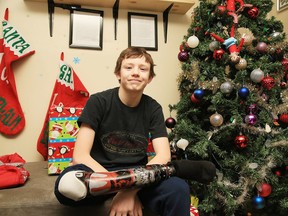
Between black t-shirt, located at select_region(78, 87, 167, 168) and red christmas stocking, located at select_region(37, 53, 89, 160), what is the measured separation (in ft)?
1.69

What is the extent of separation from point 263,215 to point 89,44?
153cm

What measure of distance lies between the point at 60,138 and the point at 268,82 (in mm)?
1104

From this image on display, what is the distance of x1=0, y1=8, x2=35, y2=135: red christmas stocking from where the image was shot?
151cm

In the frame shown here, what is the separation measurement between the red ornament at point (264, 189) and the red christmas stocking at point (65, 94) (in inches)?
42.3

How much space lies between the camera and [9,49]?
4.96 feet

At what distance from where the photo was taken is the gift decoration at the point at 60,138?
1.28 meters

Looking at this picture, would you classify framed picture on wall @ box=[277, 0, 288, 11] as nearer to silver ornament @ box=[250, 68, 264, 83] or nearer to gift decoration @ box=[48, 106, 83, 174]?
silver ornament @ box=[250, 68, 264, 83]

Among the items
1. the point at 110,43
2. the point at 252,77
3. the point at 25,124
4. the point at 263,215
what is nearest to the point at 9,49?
the point at 25,124

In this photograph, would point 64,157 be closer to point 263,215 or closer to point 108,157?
point 108,157

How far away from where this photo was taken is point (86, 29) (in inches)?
65.6

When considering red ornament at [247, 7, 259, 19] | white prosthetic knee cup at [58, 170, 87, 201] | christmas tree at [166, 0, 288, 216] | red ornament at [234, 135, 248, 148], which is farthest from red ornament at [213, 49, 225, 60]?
white prosthetic knee cup at [58, 170, 87, 201]

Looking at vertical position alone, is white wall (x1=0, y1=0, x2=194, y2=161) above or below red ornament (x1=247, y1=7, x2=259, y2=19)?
below

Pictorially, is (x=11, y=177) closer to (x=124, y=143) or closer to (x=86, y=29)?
(x=124, y=143)

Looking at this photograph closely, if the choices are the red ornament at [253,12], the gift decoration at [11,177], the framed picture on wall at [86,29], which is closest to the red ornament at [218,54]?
the red ornament at [253,12]
